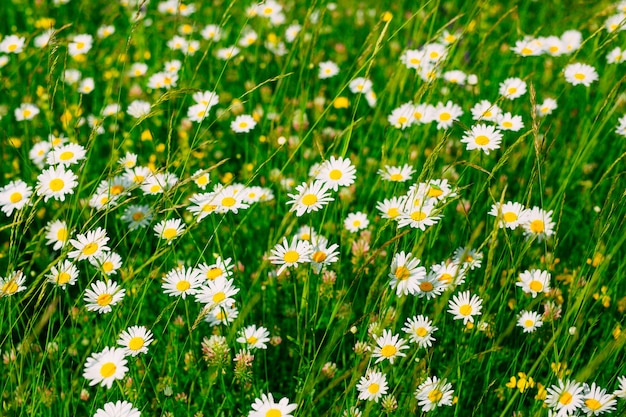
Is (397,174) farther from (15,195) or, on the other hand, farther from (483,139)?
(15,195)

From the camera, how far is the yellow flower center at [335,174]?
2.04 m

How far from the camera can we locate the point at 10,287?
181 centimetres

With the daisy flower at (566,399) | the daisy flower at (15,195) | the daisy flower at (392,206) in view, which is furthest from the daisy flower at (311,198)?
the daisy flower at (15,195)

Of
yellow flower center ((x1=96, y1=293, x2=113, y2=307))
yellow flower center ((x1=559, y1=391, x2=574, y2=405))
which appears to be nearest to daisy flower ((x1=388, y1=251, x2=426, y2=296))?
yellow flower center ((x1=559, y1=391, x2=574, y2=405))

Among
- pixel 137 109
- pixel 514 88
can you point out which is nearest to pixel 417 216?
pixel 514 88

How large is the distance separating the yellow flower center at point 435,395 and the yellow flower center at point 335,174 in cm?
73

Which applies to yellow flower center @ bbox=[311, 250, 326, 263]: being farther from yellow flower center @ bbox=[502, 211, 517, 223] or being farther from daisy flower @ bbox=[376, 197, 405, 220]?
yellow flower center @ bbox=[502, 211, 517, 223]

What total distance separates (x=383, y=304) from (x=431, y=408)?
29cm

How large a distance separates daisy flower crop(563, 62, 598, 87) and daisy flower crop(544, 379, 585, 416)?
4.55 feet

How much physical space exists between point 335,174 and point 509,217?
0.56 m

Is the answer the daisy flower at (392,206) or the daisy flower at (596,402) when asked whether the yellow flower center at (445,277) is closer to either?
the daisy flower at (392,206)

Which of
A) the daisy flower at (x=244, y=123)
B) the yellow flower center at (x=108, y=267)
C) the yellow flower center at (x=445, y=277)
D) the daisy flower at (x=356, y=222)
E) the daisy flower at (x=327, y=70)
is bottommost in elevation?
the yellow flower center at (x=445, y=277)

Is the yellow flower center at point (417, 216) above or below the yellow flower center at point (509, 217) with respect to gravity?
below

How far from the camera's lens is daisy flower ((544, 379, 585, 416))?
5.30ft
